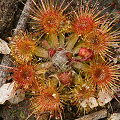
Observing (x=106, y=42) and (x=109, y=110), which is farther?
(x=109, y=110)

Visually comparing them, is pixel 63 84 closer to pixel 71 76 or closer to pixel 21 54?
pixel 71 76

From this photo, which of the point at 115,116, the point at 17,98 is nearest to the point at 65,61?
the point at 17,98

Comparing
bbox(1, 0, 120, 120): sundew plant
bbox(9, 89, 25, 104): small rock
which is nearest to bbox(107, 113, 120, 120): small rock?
bbox(1, 0, 120, 120): sundew plant

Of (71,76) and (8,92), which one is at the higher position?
(71,76)

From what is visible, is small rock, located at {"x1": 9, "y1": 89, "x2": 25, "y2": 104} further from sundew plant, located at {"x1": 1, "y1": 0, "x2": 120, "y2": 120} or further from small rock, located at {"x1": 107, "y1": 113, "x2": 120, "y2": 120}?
small rock, located at {"x1": 107, "y1": 113, "x2": 120, "y2": 120}

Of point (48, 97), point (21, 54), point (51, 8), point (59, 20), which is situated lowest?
point (48, 97)

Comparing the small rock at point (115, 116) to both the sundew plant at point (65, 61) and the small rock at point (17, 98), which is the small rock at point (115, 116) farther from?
the small rock at point (17, 98)

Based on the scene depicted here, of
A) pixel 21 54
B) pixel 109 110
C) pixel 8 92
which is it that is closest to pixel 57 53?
pixel 21 54

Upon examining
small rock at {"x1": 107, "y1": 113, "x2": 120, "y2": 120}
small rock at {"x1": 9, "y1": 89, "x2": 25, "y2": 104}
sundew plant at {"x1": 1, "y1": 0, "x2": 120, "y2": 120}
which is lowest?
small rock at {"x1": 107, "y1": 113, "x2": 120, "y2": 120}
